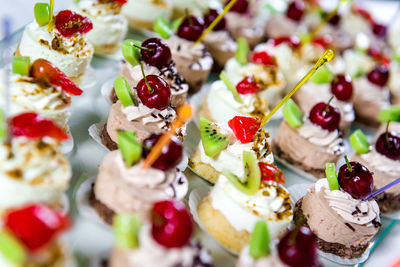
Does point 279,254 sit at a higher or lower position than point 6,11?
higher

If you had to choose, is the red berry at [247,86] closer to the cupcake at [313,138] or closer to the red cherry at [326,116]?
the cupcake at [313,138]

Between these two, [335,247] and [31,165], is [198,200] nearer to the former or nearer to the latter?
[335,247]

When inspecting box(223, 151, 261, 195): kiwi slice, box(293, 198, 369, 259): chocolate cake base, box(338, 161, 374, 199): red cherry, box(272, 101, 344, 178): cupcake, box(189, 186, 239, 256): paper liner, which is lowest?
box(189, 186, 239, 256): paper liner

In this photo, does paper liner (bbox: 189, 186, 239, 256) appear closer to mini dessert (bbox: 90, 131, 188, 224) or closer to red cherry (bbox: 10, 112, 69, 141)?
mini dessert (bbox: 90, 131, 188, 224)

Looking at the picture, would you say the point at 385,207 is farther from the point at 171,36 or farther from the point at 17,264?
the point at 17,264

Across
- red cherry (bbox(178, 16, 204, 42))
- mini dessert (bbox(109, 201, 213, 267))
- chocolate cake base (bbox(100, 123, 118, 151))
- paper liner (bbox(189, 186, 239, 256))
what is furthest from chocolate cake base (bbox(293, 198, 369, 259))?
red cherry (bbox(178, 16, 204, 42))

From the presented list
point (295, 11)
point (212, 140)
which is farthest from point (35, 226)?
point (295, 11)

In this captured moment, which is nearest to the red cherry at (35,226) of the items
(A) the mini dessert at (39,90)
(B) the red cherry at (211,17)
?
(A) the mini dessert at (39,90)

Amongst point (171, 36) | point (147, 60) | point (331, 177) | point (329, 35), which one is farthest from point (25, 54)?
point (329, 35)
